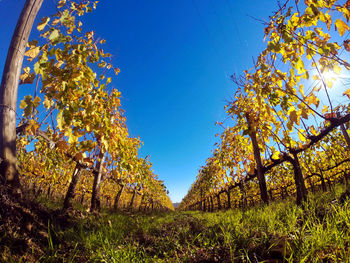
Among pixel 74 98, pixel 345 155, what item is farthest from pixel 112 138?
pixel 345 155

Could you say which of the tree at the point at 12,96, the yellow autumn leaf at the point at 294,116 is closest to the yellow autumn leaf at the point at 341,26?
the yellow autumn leaf at the point at 294,116

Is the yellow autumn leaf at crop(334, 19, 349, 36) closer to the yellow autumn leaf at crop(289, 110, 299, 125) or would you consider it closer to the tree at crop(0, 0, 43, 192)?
the yellow autumn leaf at crop(289, 110, 299, 125)

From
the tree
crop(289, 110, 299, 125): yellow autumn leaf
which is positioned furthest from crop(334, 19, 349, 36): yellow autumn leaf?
the tree

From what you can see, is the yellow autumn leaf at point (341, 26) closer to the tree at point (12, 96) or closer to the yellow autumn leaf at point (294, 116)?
the yellow autumn leaf at point (294, 116)

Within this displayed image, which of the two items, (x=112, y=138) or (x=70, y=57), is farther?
(x=112, y=138)

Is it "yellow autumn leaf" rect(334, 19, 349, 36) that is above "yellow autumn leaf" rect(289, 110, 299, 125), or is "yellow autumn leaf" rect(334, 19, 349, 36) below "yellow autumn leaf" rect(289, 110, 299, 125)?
above

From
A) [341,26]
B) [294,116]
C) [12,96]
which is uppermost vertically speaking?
[341,26]

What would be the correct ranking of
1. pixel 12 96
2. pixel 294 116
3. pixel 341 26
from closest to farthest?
1. pixel 341 26
2. pixel 12 96
3. pixel 294 116

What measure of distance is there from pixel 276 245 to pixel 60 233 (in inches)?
129

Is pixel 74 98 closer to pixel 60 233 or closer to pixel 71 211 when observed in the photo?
pixel 60 233

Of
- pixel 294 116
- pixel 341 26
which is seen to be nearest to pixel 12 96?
pixel 294 116

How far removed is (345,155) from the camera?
32.2 ft

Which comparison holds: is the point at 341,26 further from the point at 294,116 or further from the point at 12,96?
the point at 12,96

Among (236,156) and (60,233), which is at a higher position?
(236,156)
